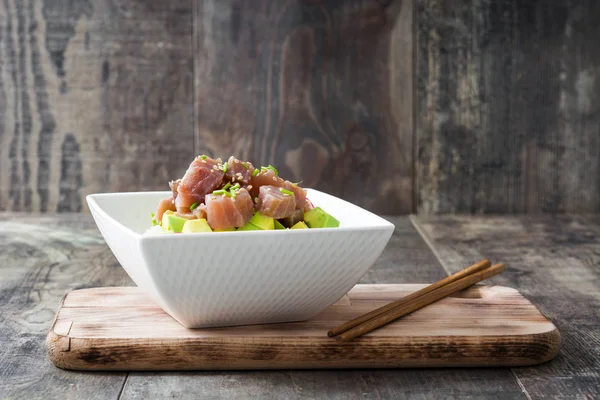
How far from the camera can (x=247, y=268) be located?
974 mm

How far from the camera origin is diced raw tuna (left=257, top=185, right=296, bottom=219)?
3.37 ft

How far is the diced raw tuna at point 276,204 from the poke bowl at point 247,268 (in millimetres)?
75

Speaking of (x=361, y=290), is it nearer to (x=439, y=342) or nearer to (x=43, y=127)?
(x=439, y=342)

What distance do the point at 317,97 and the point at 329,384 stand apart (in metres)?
1.61

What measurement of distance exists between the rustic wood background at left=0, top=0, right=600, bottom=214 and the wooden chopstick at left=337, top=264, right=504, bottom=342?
50.8 inches

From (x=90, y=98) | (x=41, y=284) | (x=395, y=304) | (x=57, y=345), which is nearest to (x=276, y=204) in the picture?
(x=395, y=304)

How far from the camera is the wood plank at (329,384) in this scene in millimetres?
944

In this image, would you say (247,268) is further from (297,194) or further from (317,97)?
(317,97)

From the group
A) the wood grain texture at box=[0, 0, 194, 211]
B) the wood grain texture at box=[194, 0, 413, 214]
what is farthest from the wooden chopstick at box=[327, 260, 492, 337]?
the wood grain texture at box=[0, 0, 194, 211]

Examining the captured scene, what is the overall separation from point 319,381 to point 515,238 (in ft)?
4.21

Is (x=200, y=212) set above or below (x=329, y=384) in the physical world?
above

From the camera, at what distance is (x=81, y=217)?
97.2 inches

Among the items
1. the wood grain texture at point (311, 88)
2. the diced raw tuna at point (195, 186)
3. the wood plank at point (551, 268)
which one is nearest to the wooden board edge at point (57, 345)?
the diced raw tuna at point (195, 186)

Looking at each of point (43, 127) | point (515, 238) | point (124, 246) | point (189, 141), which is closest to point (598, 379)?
point (124, 246)
